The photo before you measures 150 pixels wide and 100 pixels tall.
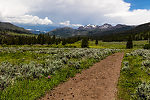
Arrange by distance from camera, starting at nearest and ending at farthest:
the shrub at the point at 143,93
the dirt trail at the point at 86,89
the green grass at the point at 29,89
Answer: the shrub at the point at 143,93 < the green grass at the point at 29,89 < the dirt trail at the point at 86,89

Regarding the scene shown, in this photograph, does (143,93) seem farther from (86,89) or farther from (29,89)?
(29,89)

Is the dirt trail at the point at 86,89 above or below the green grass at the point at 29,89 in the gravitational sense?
below

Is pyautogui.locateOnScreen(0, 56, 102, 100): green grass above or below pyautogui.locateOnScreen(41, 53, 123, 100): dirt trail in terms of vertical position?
above

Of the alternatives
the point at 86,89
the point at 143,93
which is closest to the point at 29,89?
the point at 86,89

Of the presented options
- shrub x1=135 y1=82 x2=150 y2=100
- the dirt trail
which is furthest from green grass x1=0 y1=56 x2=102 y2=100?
shrub x1=135 y1=82 x2=150 y2=100

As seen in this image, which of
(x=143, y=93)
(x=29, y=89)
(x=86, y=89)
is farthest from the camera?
(x=86, y=89)

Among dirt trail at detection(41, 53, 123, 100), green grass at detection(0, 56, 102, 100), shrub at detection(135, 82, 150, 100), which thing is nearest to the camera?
shrub at detection(135, 82, 150, 100)

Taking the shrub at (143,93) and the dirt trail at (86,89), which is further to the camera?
the dirt trail at (86,89)

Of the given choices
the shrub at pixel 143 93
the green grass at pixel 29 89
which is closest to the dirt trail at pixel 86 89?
the green grass at pixel 29 89

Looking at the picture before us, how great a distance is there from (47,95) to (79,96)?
2.45m

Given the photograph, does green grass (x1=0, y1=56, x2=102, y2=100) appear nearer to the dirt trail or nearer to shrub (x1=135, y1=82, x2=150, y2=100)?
the dirt trail

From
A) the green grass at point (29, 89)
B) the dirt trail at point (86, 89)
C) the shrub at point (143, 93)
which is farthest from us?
the dirt trail at point (86, 89)

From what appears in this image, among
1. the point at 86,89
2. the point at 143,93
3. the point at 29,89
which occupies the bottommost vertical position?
the point at 86,89

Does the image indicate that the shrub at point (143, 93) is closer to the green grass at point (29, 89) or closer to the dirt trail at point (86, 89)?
the dirt trail at point (86, 89)
